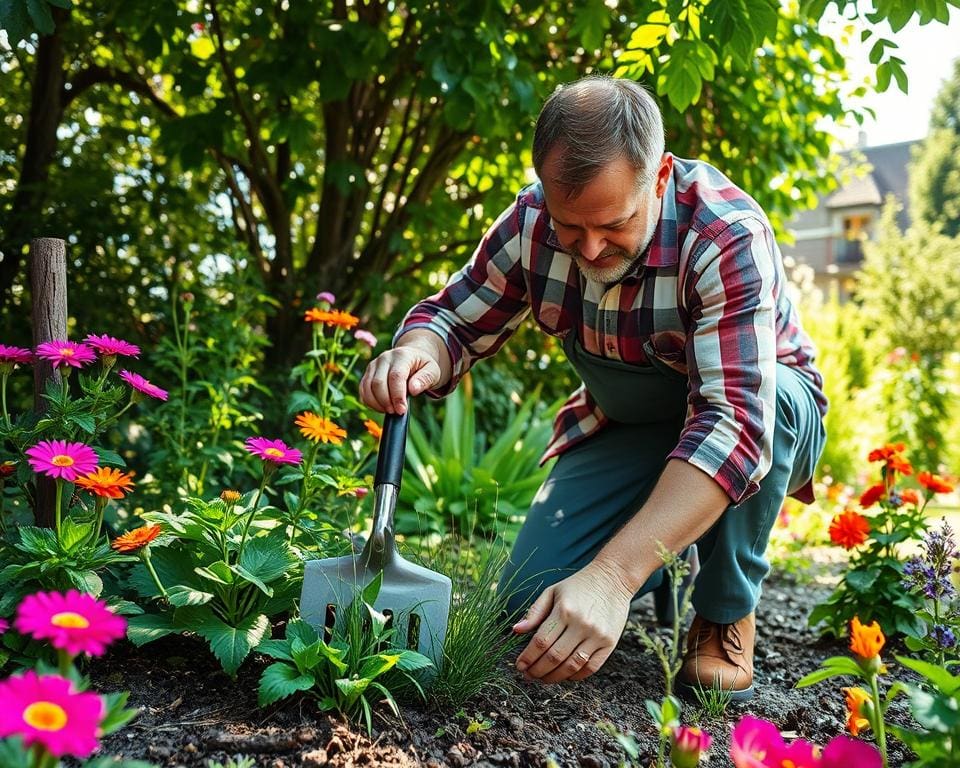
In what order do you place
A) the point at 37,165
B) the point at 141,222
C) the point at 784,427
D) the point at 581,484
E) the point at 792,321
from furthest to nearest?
the point at 141,222
the point at 37,165
the point at 581,484
the point at 792,321
the point at 784,427

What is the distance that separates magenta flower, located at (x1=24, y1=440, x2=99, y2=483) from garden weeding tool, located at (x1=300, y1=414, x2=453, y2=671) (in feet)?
1.30

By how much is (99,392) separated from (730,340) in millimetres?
1113

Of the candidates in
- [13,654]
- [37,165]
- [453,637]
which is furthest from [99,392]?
[37,165]

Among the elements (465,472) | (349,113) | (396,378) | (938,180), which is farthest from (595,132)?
(938,180)

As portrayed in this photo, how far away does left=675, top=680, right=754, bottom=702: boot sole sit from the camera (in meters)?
1.85

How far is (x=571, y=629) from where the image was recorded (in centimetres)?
139

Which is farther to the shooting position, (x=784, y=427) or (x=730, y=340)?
(x=784, y=427)

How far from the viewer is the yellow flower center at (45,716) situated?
2.59ft

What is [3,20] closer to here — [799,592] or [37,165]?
[37,165]

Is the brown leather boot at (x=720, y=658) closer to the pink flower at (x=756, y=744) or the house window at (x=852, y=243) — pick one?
the pink flower at (x=756, y=744)

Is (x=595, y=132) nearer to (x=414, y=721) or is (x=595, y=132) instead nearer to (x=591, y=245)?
(x=591, y=245)

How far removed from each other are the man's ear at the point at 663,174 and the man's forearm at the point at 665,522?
56 centimetres

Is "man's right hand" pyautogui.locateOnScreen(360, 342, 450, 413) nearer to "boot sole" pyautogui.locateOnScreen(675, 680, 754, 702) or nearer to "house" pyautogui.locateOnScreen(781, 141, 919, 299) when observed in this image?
"boot sole" pyautogui.locateOnScreen(675, 680, 754, 702)

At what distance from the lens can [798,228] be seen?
2650 cm
